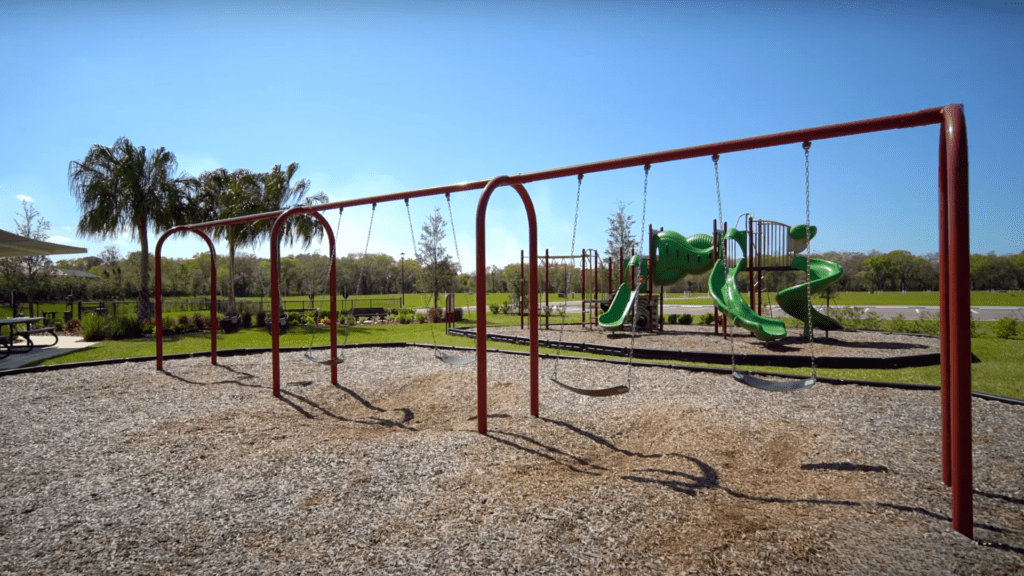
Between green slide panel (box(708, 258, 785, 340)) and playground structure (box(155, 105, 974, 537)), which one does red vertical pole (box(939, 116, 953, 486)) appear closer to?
playground structure (box(155, 105, 974, 537))

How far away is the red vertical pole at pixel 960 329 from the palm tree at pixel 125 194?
21.4m

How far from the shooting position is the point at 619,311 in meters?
13.6

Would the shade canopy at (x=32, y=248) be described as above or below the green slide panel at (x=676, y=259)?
above

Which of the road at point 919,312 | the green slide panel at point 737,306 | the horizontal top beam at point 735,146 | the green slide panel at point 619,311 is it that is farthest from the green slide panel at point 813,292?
the road at point 919,312

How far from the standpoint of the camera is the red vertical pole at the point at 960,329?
2938 millimetres

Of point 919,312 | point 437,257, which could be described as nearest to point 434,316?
point 437,257

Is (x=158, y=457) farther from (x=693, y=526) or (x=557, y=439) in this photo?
(x=693, y=526)

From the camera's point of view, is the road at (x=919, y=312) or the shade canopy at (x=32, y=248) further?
the road at (x=919, y=312)

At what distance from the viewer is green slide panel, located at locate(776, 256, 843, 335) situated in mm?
11297

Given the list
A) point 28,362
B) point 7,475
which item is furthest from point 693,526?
point 28,362

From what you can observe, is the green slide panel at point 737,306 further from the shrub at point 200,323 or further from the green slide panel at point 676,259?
the shrub at point 200,323

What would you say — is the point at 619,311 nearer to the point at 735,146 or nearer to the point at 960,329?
the point at 735,146

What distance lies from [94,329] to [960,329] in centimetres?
1873

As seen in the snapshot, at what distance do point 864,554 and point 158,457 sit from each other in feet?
17.9
